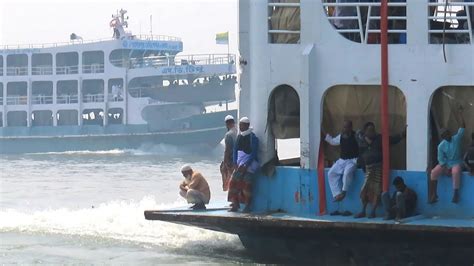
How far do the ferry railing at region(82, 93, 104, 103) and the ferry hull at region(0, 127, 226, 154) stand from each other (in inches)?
123

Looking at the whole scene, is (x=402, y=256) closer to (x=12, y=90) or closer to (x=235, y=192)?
(x=235, y=192)

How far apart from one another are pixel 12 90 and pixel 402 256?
50307 millimetres

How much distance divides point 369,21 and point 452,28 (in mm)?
891

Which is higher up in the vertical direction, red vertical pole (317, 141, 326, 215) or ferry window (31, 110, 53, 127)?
ferry window (31, 110, 53, 127)

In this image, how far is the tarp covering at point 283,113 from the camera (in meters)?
11.7

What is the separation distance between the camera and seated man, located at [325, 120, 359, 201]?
11.0 metres

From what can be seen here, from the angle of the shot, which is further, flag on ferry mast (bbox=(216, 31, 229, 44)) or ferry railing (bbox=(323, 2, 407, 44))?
flag on ferry mast (bbox=(216, 31, 229, 44))

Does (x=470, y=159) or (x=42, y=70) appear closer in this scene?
(x=470, y=159)

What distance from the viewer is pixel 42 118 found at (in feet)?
187

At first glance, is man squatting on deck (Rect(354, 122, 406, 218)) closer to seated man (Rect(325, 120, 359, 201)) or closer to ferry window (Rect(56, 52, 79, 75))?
seated man (Rect(325, 120, 359, 201))

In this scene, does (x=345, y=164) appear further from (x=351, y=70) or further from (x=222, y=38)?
(x=222, y=38)

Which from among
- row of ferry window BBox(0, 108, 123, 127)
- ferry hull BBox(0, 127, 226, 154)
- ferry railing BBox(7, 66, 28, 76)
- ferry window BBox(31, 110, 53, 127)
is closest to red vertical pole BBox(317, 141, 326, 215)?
ferry hull BBox(0, 127, 226, 154)

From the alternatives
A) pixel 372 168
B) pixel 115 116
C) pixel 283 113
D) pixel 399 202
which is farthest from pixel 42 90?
pixel 399 202

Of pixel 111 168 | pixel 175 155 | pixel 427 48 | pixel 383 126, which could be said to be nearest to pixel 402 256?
pixel 383 126
